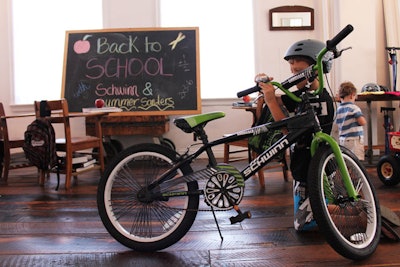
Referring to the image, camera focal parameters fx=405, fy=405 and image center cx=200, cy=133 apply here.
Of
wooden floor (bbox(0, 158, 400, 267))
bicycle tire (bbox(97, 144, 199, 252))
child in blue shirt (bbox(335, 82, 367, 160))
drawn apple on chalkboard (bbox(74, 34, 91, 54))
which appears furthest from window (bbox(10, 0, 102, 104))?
bicycle tire (bbox(97, 144, 199, 252))

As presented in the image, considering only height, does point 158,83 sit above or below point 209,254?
above

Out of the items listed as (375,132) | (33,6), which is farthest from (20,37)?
(375,132)

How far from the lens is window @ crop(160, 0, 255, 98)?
4969mm

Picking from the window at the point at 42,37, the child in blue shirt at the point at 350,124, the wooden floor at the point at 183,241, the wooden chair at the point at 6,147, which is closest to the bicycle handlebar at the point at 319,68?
the wooden floor at the point at 183,241

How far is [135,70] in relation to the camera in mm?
4574

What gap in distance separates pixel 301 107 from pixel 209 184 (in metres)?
0.53

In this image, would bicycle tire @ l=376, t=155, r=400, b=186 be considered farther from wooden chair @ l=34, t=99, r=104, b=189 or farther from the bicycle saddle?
wooden chair @ l=34, t=99, r=104, b=189

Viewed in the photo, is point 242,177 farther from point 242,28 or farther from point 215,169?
point 242,28

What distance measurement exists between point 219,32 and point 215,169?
352 centimetres

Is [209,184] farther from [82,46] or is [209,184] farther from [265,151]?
[82,46]

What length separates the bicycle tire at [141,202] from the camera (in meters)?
1.81

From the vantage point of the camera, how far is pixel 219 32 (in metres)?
5.01

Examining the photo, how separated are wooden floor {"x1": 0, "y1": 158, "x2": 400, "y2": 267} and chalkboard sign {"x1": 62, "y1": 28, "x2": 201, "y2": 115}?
1749mm

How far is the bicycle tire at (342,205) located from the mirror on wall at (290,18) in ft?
11.2
